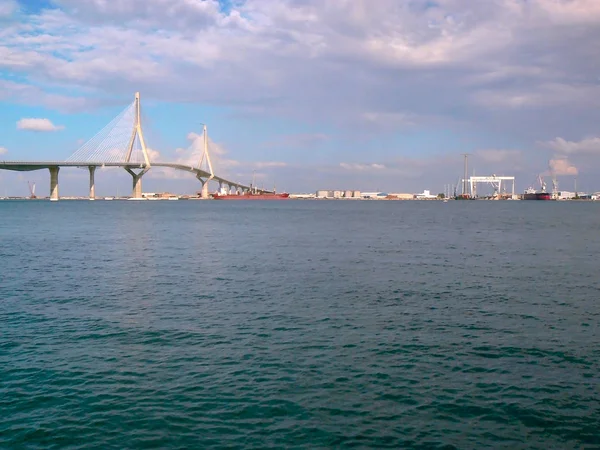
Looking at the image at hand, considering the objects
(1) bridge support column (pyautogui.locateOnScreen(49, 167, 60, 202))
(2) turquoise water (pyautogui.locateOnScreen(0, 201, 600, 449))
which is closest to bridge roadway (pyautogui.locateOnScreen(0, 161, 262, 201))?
(1) bridge support column (pyautogui.locateOnScreen(49, 167, 60, 202))

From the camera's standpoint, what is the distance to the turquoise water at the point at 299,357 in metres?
10.3

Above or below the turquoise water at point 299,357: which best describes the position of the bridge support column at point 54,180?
above

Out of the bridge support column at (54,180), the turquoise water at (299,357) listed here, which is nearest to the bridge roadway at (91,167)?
the bridge support column at (54,180)

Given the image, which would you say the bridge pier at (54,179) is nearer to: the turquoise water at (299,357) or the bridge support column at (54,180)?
the bridge support column at (54,180)

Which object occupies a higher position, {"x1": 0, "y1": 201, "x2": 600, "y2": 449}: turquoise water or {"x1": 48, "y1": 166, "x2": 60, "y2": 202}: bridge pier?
{"x1": 48, "y1": 166, "x2": 60, "y2": 202}: bridge pier

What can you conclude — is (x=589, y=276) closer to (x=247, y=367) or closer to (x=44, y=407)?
(x=247, y=367)

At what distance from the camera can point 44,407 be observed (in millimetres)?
11227

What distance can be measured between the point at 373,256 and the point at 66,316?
20790 millimetres

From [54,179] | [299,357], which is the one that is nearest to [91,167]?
[54,179]

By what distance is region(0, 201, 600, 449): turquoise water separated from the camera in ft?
33.7

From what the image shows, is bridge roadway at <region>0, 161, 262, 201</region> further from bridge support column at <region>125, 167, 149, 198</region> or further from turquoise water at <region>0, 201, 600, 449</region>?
turquoise water at <region>0, 201, 600, 449</region>

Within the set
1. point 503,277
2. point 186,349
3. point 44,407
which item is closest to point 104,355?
point 186,349

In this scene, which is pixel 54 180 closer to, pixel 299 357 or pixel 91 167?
pixel 91 167

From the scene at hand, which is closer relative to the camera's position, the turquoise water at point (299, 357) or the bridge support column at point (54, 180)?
the turquoise water at point (299, 357)
